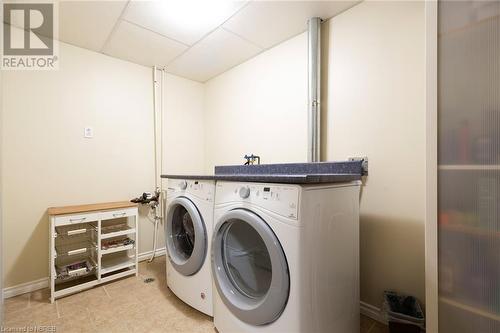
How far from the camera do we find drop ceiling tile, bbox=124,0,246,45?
167 centimetres

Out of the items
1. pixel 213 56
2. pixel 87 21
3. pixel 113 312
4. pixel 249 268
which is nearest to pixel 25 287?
pixel 113 312

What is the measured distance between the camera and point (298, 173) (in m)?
1.67

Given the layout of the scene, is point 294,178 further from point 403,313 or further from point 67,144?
point 67,144

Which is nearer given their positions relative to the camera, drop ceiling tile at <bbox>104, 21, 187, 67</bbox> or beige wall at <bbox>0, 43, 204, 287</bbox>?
beige wall at <bbox>0, 43, 204, 287</bbox>

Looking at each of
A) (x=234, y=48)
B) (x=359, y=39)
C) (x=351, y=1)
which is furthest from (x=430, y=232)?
(x=234, y=48)

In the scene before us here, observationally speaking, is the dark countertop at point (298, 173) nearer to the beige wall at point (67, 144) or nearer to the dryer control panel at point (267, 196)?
the dryer control panel at point (267, 196)

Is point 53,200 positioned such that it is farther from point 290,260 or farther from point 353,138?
point 353,138

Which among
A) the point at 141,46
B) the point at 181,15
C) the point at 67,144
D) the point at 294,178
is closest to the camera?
the point at 294,178

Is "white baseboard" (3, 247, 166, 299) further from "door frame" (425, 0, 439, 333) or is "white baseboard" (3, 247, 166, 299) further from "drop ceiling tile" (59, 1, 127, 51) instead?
"door frame" (425, 0, 439, 333)

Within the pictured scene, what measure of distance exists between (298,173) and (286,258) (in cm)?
75

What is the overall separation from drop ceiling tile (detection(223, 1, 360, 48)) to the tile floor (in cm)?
218

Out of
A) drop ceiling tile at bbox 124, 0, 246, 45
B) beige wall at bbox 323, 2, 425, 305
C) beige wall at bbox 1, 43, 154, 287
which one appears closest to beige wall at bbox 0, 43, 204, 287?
beige wall at bbox 1, 43, 154, 287

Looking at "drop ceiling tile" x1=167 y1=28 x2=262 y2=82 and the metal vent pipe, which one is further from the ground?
"drop ceiling tile" x1=167 y1=28 x2=262 y2=82

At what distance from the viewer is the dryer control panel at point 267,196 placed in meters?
1.02
